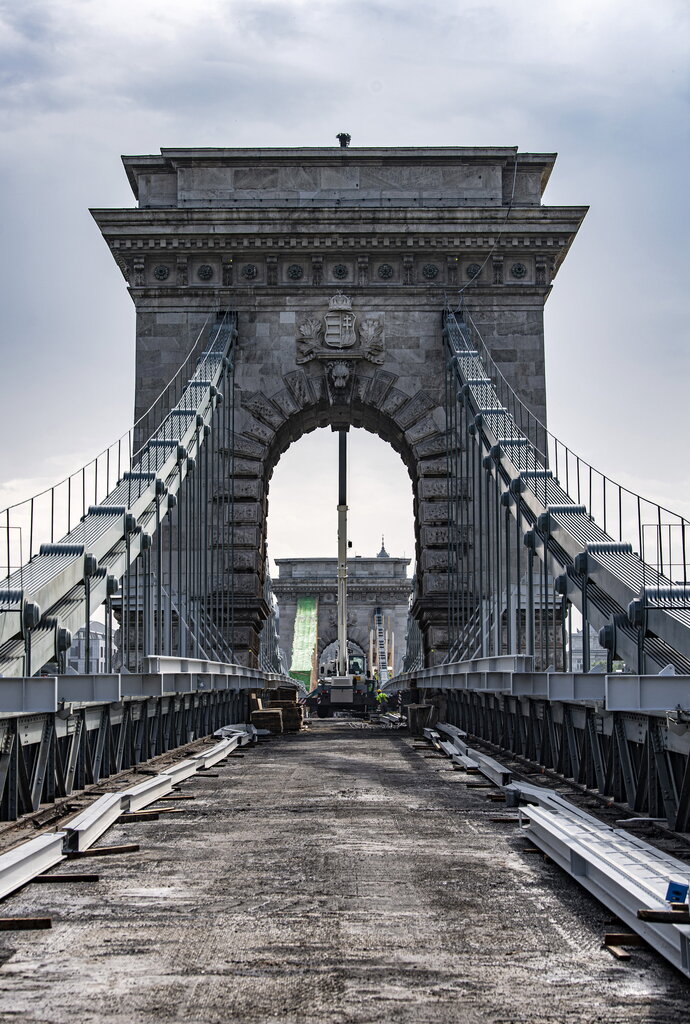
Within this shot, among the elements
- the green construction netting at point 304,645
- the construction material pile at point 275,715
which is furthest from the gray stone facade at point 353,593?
the construction material pile at point 275,715

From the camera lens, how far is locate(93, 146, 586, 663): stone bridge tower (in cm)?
3319

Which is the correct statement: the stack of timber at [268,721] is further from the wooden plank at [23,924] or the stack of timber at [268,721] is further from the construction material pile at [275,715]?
the wooden plank at [23,924]

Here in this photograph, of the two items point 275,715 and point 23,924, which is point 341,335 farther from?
point 23,924

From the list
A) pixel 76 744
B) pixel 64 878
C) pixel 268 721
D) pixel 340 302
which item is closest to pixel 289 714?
pixel 268 721

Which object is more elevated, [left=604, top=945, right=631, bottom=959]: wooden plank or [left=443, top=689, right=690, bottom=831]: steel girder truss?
[left=443, top=689, right=690, bottom=831]: steel girder truss

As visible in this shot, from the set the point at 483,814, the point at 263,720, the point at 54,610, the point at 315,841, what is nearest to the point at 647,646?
the point at 483,814

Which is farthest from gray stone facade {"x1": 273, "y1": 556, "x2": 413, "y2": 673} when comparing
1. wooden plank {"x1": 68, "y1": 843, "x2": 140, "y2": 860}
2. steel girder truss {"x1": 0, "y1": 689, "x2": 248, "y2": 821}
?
wooden plank {"x1": 68, "y1": 843, "x2": 140, "y2": 860}

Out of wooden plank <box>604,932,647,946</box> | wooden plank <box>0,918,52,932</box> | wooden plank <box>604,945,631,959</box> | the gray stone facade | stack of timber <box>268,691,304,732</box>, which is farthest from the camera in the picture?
the gray stone facade

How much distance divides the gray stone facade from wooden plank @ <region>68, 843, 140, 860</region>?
246ft

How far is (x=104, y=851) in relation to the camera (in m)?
10.9

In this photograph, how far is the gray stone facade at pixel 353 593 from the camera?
287 ft

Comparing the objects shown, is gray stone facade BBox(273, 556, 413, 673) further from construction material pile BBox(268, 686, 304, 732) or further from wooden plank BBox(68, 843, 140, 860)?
wooden plank BBox(68, 843, 140, 860)

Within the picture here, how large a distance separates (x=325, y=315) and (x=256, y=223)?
2848mm

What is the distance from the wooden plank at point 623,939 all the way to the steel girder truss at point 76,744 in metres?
5.69
